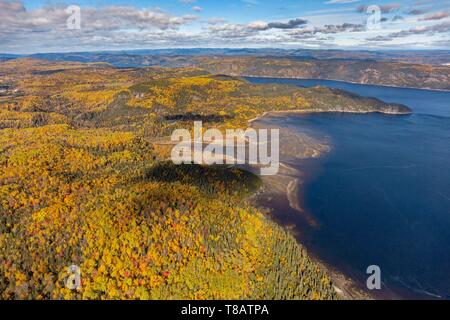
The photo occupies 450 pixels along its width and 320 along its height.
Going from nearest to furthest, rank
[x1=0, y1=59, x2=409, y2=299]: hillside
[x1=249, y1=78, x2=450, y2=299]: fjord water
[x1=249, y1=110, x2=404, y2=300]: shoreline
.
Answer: [x1=0, y1=59, x2=409, y2=299]: hillside → [x1=249, y1=110, x2=404, y2=300]: shoreline → [x1=249, y1=78, x2=450, y2=299]: fjord water

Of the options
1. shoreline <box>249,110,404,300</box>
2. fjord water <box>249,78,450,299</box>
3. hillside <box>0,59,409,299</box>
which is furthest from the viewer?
fjord water <box>249,78,450,299</box>

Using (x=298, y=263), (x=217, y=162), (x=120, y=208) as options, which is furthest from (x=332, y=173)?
(x=120, y=208)

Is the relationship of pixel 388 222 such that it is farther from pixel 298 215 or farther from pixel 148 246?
pixel 148 246

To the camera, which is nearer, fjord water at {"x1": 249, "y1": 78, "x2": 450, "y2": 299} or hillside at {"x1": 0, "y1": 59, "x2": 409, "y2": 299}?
hillside at {"x1": 0, "y1": 59, "x2": 409, "y2": 299}

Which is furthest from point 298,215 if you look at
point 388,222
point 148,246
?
point 148,246

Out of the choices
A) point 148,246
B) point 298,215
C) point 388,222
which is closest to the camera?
point 148,246

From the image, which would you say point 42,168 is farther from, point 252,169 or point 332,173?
point 332,173

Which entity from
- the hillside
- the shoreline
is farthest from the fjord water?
the hillside

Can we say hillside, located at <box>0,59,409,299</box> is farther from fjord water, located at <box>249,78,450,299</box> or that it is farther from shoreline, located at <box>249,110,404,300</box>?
fjord water, located at <box>249,78,450,299</box>

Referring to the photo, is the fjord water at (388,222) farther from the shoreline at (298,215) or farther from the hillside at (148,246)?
the hillside at (148,246)
